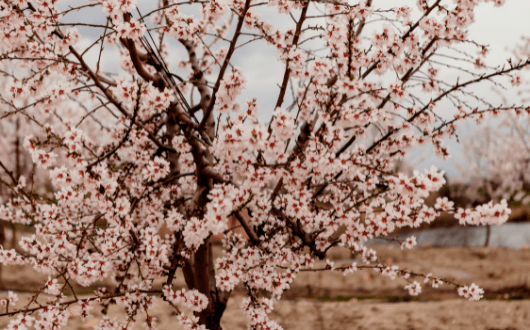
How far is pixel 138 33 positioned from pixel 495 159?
→ 19.1 meters

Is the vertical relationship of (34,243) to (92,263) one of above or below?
above

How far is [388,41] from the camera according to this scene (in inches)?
123

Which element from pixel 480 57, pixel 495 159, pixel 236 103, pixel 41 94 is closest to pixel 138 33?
pixel 236 103

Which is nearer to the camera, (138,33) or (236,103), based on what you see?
(138,33)

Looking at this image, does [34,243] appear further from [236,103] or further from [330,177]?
[330,177]

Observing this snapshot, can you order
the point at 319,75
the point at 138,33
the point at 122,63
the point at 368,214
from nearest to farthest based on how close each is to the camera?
the point at 138,33, the point at 319,75, the point at 368,214, the point at 122,63

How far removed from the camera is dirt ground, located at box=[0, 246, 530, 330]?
613cm

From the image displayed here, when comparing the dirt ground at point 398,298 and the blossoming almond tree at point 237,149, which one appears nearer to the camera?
the blossoming almond tree at point 237,149

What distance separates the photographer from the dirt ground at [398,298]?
6.13 metres

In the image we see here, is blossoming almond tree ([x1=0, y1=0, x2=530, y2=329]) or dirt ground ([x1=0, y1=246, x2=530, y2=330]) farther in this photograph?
dirt ground ([x1=0, y1=246, x2=530, y2=330])

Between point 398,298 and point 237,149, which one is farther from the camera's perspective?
point 398,298

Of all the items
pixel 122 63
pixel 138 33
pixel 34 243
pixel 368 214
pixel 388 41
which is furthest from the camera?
pixel 122 63

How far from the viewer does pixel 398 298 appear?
302 inches

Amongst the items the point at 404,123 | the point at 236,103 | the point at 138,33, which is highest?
the point at 138,33
